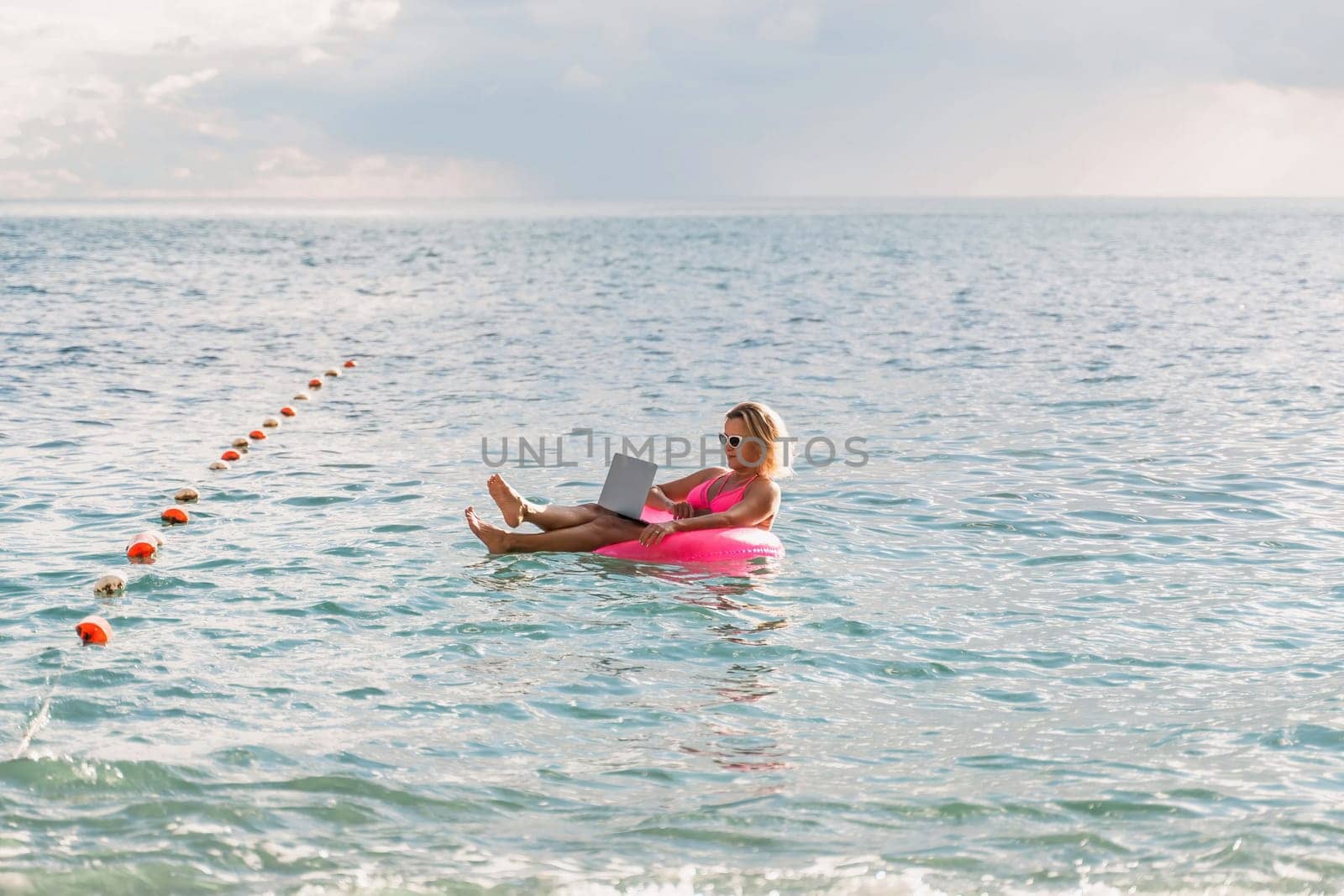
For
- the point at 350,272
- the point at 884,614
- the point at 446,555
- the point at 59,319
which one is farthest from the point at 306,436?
the point at 350,272

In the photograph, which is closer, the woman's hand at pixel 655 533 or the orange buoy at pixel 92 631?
the orange buoy at pixel 92 631

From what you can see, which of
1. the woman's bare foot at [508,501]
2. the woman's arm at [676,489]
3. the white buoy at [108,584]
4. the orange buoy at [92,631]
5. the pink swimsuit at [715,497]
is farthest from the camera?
the woman's arm at [676,489]

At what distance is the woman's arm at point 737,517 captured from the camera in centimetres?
962

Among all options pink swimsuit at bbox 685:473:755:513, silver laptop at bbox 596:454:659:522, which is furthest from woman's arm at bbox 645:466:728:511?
silver laptop at bbox 596:454:659:522

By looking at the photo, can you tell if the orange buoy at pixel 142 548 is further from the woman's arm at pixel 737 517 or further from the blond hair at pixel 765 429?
the blond hair at pixel 765 429

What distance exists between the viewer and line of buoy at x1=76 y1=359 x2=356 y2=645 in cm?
778

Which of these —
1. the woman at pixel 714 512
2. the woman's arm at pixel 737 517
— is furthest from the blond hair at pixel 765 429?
the woman's arm at pixel 737 517

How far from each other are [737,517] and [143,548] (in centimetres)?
446

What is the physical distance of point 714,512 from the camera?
10102 millimetres

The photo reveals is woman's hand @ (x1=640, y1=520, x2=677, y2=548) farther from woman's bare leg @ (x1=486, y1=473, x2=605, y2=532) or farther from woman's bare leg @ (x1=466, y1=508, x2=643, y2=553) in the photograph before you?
woman's bare leg @ (x1=486, y1=473, x2=605, y2=532)

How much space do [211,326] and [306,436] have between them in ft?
50.2

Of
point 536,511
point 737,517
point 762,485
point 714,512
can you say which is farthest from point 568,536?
point 762,485

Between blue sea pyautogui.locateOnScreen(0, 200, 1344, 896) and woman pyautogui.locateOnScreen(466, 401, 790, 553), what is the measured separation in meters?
0.28

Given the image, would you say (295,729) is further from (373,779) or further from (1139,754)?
(1139,754)
